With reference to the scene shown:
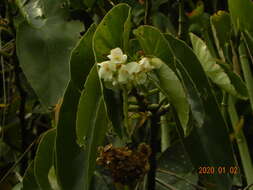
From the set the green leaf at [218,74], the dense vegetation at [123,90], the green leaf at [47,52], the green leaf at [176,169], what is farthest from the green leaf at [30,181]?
the green leaf at [218,74]

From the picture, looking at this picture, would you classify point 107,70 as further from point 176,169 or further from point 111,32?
point 176,169

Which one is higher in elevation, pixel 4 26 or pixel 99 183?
pixel 4 26

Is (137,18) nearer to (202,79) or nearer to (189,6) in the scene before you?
(189,6)

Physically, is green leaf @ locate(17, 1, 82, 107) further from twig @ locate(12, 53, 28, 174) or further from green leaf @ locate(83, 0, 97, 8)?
twig @ locate(12, 53, 28, 174)

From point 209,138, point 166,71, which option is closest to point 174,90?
point 166,71

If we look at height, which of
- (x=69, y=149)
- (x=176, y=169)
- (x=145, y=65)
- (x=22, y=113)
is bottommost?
(x=176, y=169)

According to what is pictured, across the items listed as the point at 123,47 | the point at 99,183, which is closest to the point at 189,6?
the point at 99,183
